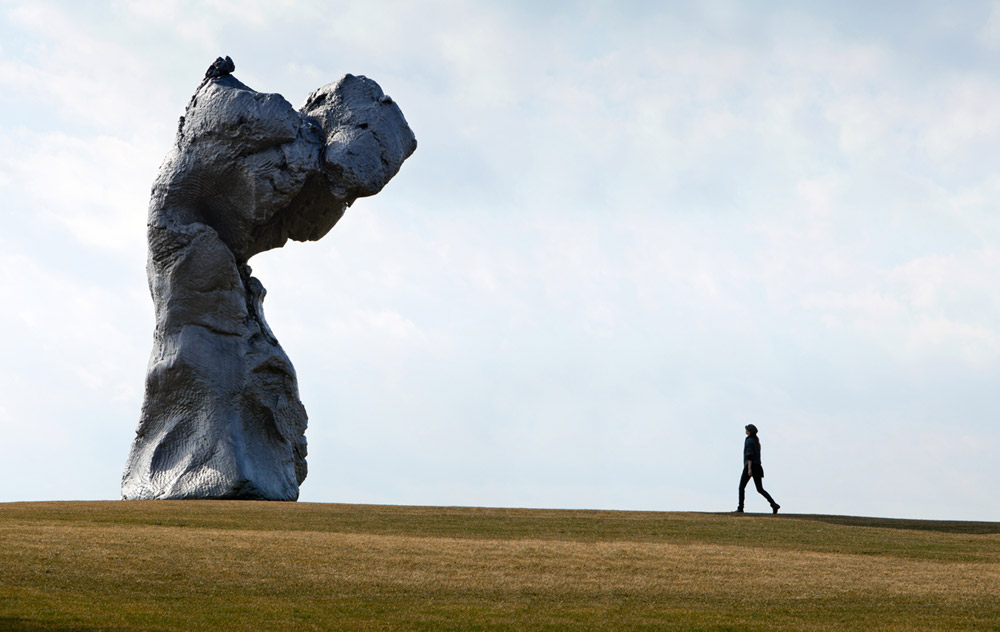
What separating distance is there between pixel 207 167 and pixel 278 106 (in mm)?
1942

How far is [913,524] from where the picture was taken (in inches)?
811

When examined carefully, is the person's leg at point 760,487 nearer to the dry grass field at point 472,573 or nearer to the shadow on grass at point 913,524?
the shadow on grass at point 913,524

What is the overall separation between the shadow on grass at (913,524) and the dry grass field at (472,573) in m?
0.96

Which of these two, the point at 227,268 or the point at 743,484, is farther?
the point at 227,268

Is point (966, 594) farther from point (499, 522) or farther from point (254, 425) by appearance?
point (254, 425)

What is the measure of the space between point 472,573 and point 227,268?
39.8ft

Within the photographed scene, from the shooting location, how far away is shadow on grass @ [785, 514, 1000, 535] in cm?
1992

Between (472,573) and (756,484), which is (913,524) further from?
(472,573)

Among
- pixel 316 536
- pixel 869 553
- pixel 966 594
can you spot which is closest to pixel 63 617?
pixel 316 536

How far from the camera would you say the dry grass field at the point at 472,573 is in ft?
37.9

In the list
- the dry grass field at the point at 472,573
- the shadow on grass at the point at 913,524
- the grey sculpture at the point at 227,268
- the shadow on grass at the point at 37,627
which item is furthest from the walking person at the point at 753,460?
the shadow on grass at the point at 37,627

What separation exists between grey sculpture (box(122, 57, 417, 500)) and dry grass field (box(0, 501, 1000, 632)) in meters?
4.63

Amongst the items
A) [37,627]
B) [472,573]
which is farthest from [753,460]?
[37,627]

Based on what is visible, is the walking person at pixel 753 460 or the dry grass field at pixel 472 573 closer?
the dry grass field at pixel 472 573
